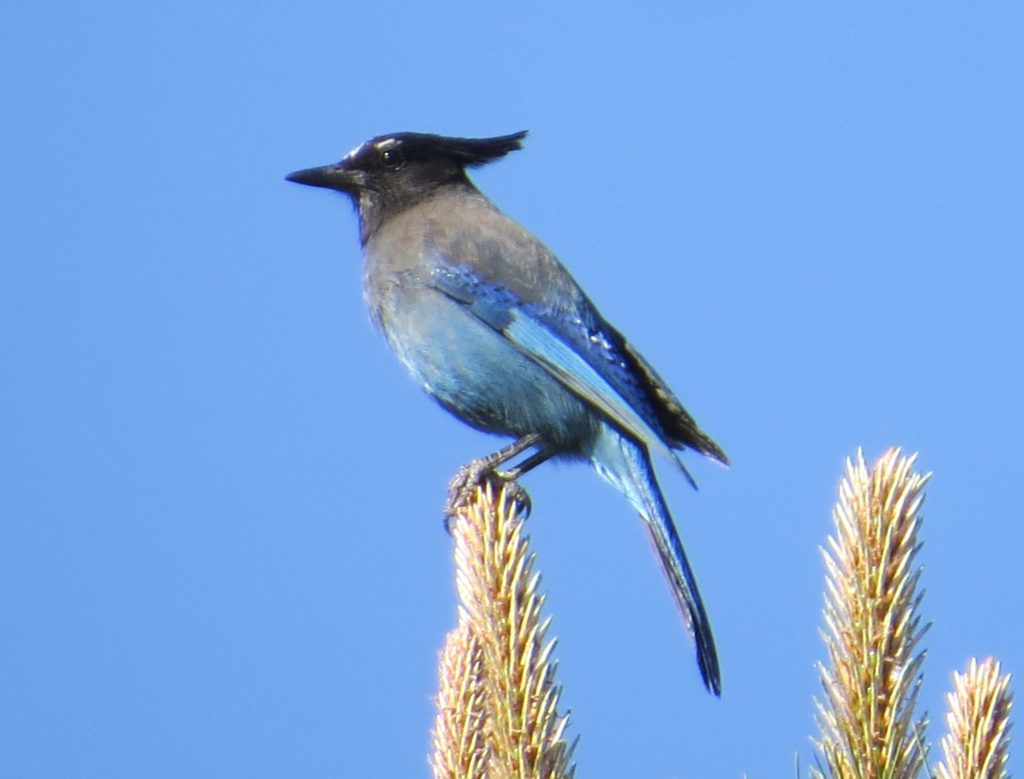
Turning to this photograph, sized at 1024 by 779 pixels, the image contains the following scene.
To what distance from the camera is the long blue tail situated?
332cm

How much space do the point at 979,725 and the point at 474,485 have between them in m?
2.18

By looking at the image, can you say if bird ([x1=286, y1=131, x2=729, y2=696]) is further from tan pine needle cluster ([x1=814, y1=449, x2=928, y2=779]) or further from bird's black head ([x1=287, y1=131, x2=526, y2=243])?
tan pine needle cluster ([x1=814, y1=449, x2=928, y2=779])

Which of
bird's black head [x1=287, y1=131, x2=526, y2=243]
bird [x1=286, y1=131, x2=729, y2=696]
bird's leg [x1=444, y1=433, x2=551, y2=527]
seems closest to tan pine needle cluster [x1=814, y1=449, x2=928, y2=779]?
bird's leg [x1=444, y1=433, x2=551, y2=527]

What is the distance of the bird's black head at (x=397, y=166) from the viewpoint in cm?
488

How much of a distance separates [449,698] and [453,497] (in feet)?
6.23

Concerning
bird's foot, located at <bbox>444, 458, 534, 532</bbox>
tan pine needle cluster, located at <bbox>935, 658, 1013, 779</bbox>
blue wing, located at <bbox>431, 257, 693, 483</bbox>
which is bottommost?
tan pine needle cluster, located at <bbox>935, 658, 1013, 779</bbox>

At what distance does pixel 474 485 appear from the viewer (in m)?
3.74

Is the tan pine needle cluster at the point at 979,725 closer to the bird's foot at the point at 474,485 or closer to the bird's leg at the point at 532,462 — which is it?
the bird's foot at the point at 474,485

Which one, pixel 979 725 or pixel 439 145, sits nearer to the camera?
pixel 979 725

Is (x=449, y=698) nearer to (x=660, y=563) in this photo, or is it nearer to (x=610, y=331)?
(x=660, y=563)

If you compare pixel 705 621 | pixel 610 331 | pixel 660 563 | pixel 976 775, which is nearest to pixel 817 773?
pixel 976 775

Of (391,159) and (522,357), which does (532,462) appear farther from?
(391,159)

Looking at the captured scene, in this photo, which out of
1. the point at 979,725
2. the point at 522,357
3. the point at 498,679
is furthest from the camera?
the point at 522,357

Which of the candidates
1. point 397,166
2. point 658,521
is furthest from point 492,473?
point 397,166
